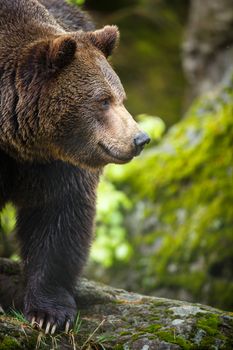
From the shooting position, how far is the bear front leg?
21.2 feet

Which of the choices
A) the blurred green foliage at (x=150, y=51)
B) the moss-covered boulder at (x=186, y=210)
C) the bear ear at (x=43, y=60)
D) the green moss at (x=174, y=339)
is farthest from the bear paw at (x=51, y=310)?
the blurred green foliage at (x=150, y=51)

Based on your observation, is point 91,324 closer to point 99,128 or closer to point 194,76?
point 99,128

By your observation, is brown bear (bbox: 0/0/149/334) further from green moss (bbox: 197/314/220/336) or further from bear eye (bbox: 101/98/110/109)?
green moss (bbox: 197/314/220/336)

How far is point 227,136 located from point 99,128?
5.35 m

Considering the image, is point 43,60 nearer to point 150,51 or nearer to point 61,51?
point 61,51

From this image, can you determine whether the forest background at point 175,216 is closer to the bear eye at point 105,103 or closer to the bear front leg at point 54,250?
the bear front leg at point 54,250

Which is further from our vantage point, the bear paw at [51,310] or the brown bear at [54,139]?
the bear paw at [51,310]

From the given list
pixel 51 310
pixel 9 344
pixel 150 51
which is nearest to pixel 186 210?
pixel 51 310

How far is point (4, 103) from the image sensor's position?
19.7 feet

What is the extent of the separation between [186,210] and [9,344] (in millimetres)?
6009

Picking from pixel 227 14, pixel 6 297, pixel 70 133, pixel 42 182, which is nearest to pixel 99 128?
pixel 70 133

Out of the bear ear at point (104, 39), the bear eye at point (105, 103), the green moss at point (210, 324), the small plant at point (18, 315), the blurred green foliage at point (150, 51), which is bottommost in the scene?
the small plant at point (18, 315)

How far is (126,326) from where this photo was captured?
612 cm

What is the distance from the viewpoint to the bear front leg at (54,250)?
21.2 feet
